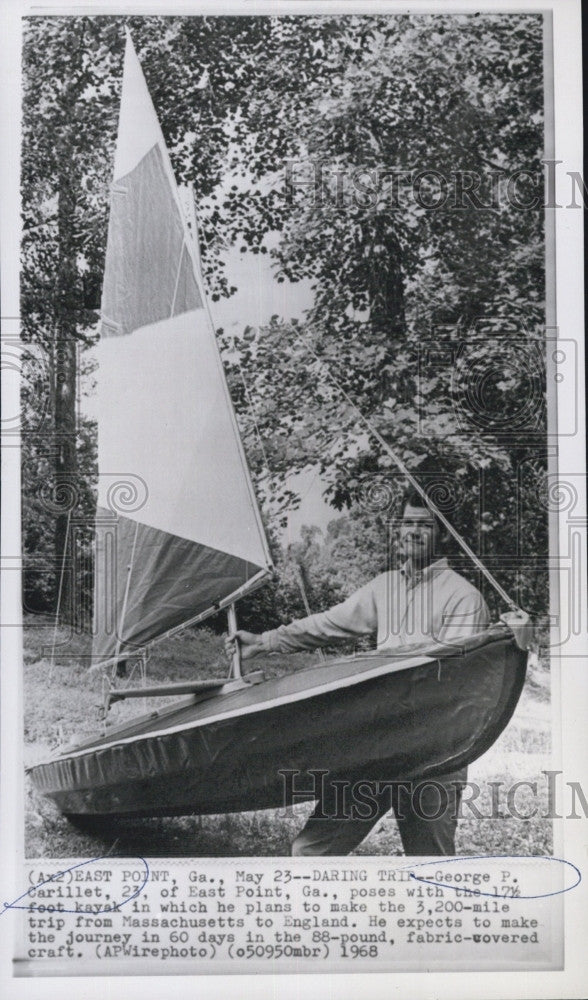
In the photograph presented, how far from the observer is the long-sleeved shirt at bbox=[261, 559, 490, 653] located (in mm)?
3805

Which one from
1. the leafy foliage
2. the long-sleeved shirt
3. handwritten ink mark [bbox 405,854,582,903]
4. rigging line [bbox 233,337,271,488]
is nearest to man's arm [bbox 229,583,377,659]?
the long-sleeved shirt

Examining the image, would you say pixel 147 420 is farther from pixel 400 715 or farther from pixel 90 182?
pixel 400 715

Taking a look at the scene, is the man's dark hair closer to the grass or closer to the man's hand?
the grass

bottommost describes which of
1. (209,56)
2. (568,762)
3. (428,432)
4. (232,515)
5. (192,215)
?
(568,762)

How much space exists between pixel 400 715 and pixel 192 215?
2.21 metres

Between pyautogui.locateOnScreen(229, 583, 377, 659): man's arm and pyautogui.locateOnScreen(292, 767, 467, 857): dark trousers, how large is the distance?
0.63m

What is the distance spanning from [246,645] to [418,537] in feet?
2.72

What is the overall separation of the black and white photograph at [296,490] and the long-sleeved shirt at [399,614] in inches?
0.5

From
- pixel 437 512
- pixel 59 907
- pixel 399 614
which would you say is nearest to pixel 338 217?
pixel 437 512

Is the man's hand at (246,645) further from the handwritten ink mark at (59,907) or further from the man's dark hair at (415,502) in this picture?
the handwritten ink mark at (59,907)

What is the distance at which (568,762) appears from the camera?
3844 millimetres

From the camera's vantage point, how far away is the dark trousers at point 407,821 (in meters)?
3.79

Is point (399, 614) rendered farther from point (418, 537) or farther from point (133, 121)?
point (133, 121)

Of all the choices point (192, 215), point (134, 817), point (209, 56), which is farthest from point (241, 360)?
point (134, 817)
